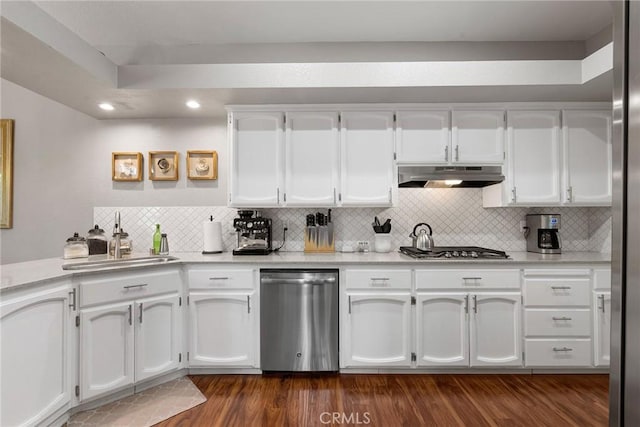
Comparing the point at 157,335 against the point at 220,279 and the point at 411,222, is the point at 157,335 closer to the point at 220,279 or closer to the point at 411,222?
the point at 220,279

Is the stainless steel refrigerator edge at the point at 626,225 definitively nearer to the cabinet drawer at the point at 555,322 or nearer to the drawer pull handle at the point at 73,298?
the cabinet drawer at the point at 555,322

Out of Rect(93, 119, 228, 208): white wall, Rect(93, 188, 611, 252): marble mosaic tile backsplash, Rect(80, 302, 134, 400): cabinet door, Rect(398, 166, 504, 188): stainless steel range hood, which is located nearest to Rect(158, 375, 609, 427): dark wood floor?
Rect(80, 302, 134, 400): cabinet door

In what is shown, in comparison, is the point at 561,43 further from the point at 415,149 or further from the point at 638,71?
the point at 638,71

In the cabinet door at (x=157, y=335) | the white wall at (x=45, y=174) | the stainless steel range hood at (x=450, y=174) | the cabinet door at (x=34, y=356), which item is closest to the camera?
the cabinet door at (x=34, y=356)

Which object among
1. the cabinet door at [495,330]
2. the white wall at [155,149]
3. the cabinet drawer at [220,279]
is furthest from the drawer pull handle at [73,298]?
the cabinet door at [495,330]

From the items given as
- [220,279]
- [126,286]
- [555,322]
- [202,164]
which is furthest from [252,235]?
[555,322]

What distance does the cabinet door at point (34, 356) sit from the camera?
64.6 inches

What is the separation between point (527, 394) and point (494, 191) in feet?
5.23

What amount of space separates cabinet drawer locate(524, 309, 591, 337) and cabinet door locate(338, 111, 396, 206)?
4.61ft

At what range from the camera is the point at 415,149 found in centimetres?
283

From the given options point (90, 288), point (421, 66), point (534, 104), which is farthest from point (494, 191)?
point (90, 288)

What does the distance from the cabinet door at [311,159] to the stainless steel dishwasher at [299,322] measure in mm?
696

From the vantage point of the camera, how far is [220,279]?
2574mm

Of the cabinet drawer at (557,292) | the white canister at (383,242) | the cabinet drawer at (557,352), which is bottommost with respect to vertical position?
the cabinet drawer at (557,352)
